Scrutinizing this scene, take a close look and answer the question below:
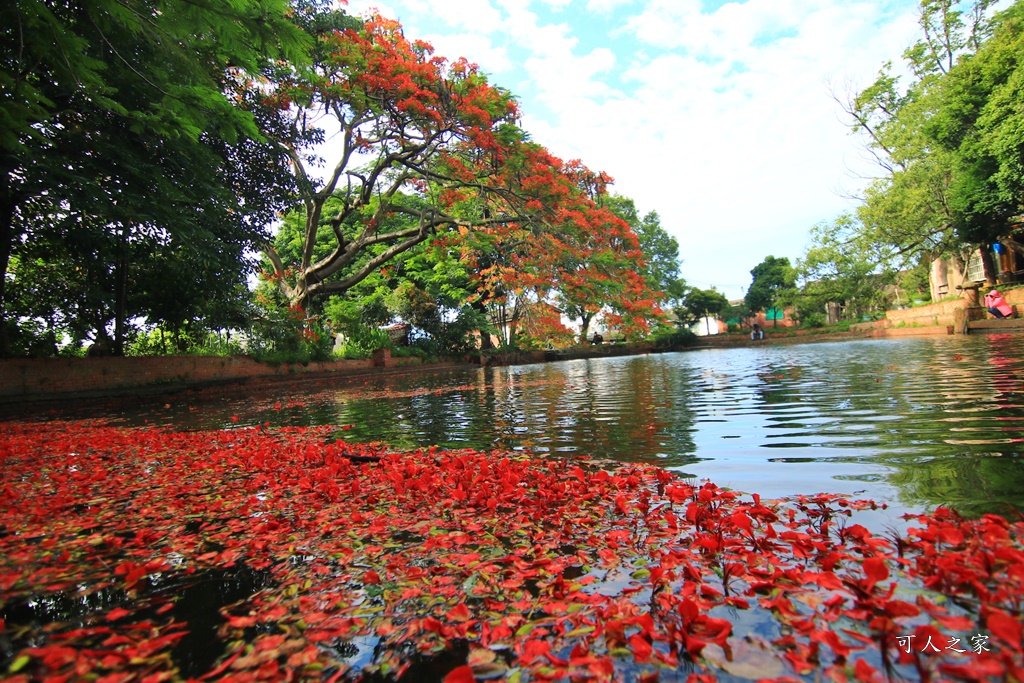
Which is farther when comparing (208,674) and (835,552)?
(835,552)

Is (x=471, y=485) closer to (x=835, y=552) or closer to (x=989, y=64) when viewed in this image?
(x=835, y=552)

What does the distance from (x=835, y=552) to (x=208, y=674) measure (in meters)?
1.96

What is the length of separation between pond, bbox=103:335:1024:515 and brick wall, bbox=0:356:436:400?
2651 mm

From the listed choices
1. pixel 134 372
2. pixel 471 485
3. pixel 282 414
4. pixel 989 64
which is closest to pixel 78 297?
pixel 134 372

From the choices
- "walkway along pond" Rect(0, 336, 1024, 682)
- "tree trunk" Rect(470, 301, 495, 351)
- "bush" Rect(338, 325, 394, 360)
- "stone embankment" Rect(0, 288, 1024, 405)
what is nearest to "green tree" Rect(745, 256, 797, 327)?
"stone embankment" Rect(0, 288, 1024, 405)

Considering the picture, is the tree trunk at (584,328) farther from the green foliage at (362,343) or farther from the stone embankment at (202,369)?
the green foliage at (362,343)

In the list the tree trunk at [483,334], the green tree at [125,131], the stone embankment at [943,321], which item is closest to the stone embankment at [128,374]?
the green tree at [125,131]

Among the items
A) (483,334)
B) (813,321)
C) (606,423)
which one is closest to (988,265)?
(813,321)

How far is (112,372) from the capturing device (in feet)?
36.4

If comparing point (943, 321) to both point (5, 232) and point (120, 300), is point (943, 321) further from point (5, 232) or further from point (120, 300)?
point (5, 232)

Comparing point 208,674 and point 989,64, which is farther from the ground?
point 989,64

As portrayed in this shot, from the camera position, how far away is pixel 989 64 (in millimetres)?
18500

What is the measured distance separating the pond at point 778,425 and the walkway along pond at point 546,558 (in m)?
0.04

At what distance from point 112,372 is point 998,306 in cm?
2726
